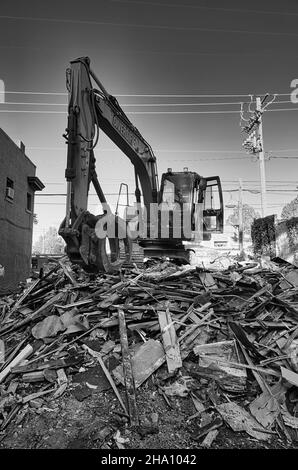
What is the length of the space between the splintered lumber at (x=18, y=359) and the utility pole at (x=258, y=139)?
1969cm

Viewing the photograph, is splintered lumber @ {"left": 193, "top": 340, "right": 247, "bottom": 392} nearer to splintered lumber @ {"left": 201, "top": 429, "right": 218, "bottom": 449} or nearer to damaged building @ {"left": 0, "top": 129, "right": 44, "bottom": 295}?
splintered lumber @ {"left": 201, "top": 429, "right": 218, "bottom": 449}

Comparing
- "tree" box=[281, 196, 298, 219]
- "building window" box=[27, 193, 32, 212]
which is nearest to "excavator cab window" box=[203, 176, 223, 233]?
"building window" box=[27, 193, 32, 212]

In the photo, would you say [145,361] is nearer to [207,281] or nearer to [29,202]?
[207,281]

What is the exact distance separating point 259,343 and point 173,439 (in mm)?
1836

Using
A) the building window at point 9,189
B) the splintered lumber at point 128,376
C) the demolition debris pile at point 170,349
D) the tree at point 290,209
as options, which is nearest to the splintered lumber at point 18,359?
the demolition debris pile at point 170,349

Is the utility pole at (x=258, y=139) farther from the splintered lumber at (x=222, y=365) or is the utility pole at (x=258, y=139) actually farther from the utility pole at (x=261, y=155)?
the splintered lumber at (x=222, y=365)

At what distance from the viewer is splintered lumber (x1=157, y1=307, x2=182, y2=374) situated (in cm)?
384

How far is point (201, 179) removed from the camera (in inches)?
416

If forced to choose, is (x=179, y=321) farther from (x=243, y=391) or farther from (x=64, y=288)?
(x=64, y=288)

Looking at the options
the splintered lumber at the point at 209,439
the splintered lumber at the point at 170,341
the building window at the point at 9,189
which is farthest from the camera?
the building window at the point at 9,189

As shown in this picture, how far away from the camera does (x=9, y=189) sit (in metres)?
15.9

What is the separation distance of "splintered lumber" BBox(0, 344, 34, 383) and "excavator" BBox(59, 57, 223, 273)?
159 cm

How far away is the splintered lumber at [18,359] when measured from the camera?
3983mm

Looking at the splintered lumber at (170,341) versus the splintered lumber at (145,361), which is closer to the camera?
the splintered lumber at (145,361)
